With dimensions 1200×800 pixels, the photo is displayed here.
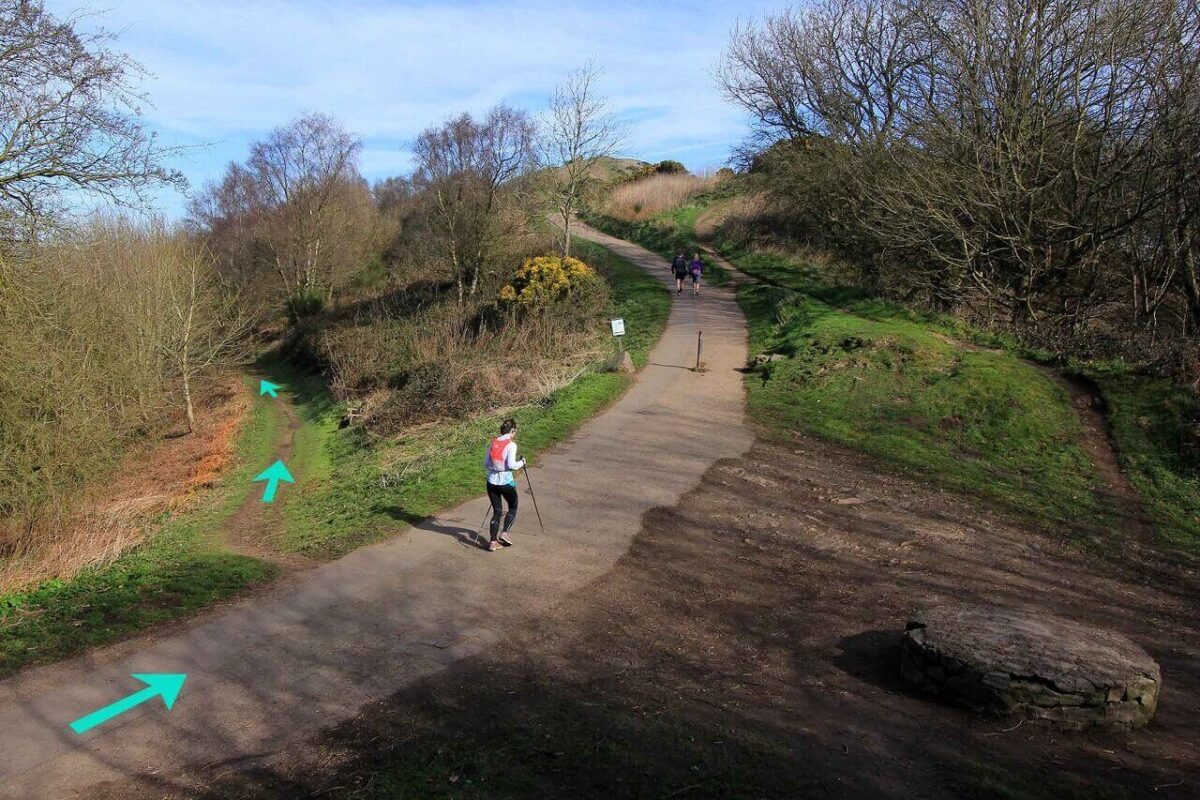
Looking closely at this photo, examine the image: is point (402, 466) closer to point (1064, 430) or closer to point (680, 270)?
point (1064, 430)

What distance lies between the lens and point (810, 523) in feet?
36.3

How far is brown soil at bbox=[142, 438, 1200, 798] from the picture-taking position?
17.2 ft

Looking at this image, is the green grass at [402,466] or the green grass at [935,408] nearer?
the green grass at [402,466]

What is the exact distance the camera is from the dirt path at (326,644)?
5.74 meters

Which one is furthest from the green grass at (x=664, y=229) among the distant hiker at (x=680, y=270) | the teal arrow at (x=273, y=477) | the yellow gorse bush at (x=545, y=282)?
the teal arrow at (x=273, y=477)

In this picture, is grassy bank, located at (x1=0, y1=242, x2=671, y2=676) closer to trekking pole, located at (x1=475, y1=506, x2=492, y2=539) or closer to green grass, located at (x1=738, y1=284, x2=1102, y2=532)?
trekking pole, located at (x1=475, y1=506, x2=492, y2=539)

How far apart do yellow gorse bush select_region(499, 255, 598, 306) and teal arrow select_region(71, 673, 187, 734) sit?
20400 millimetres

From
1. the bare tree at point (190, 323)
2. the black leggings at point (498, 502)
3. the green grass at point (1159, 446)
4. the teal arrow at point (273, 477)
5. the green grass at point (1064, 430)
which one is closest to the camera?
the black leggings at point (498, 502)

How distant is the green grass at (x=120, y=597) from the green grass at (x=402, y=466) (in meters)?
1.23

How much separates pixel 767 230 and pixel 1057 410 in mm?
25060

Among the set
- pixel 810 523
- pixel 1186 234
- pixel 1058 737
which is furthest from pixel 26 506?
pixel 1186 234

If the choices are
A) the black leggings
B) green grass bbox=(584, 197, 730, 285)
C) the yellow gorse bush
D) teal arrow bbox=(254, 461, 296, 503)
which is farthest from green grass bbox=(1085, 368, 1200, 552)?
green grass bbox=(584, 197, 730, 285)

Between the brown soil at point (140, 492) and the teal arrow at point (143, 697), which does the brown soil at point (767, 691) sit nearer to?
the teal arrow at point (143, 697)

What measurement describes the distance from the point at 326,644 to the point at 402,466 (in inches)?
353
